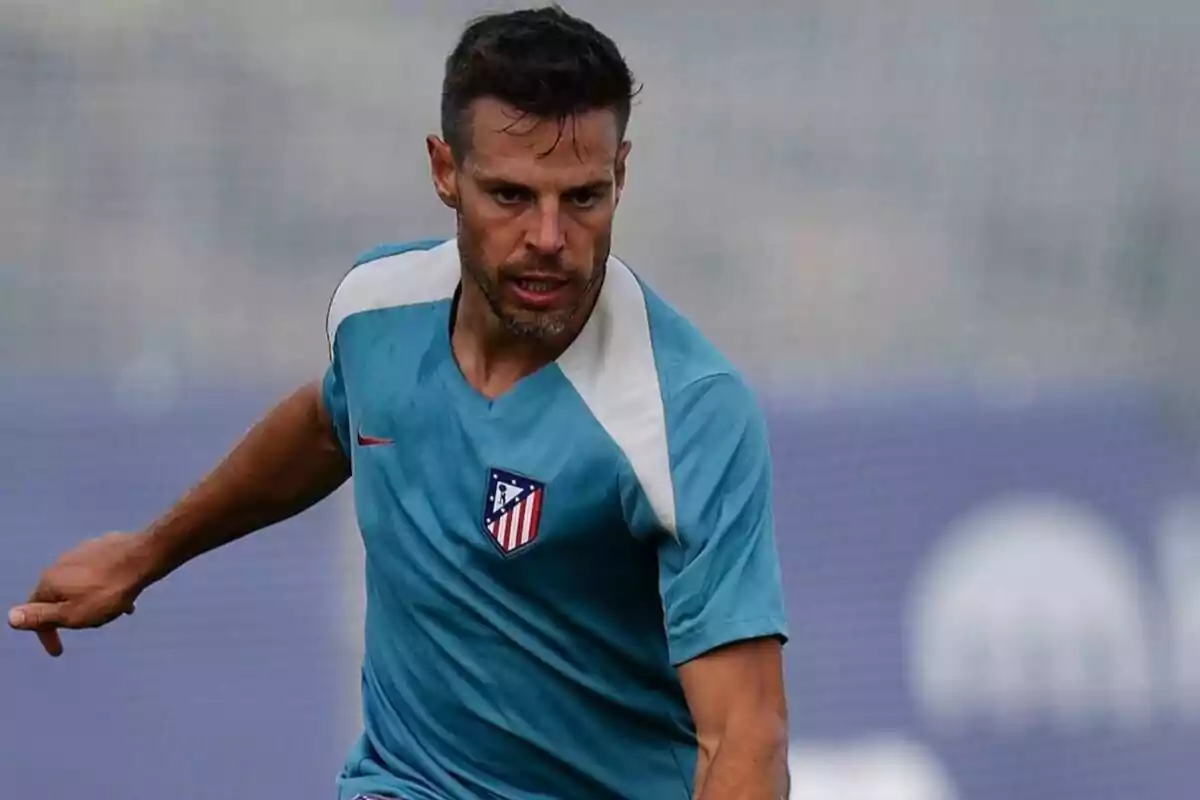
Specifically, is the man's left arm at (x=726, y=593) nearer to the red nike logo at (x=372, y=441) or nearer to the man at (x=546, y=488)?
the man at (x=546, y=488)

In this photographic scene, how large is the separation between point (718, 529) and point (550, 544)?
0.15 metres

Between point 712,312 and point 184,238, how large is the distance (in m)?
0.73

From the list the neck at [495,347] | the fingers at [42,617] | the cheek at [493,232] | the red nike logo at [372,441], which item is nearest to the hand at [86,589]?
the fingers at [42,617]

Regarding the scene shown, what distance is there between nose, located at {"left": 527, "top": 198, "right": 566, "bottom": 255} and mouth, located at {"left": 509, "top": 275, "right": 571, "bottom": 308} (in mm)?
30

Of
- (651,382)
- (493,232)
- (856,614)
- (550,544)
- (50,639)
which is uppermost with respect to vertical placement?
(493,232)

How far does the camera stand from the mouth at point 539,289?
1531 mm

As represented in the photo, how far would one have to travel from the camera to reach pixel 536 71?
1.52 meters

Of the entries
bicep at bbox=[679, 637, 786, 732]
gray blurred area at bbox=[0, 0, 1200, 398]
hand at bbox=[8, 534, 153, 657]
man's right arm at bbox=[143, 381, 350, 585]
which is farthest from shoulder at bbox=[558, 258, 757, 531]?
gray blurred area at bbox=[0, 0, 1200, 398]

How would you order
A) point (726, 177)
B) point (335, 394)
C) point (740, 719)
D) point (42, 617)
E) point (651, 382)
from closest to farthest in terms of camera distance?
point (740, 719) < point (651, 382) < point (335, 394) < point (42, 617) < point (726, 177)

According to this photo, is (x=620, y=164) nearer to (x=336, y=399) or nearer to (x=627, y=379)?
(x=627, y=379)

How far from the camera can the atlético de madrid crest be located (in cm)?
156

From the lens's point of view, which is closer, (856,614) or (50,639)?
(50,639)

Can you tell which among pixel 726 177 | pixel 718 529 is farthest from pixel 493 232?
pixel 726 177

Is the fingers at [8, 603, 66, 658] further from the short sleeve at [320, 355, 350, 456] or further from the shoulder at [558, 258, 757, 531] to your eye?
the shoulder at [558, 258, 757, 531]
